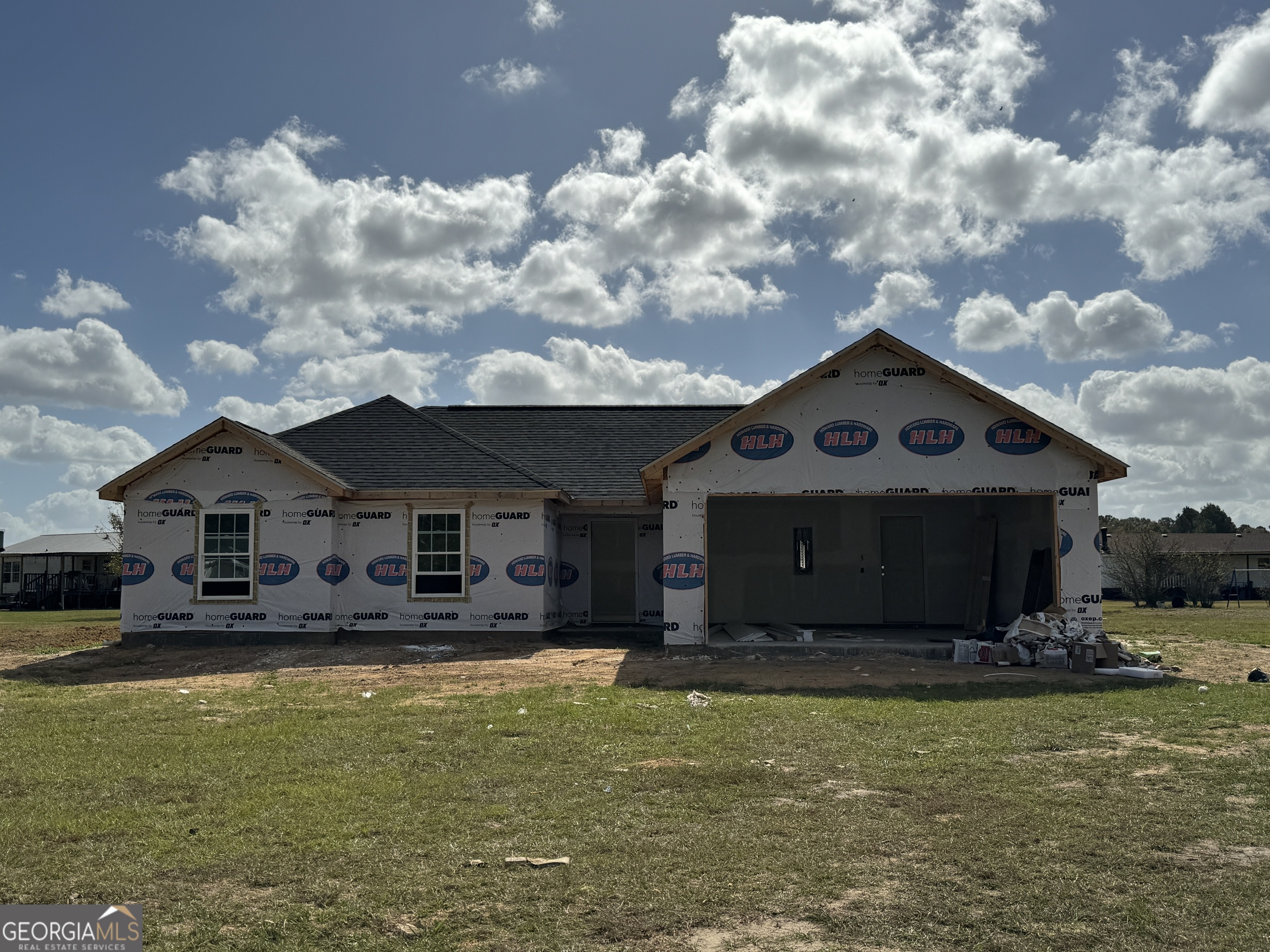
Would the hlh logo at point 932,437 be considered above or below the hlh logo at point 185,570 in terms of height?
above

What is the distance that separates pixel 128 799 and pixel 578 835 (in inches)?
126

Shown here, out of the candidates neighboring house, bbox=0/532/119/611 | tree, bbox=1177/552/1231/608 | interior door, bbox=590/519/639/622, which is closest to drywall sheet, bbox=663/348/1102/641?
interior door, bbox=590/519/639/622

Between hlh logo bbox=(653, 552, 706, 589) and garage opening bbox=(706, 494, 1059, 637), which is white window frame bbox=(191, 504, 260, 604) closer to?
hlh logo bbox=(653, 552, 706, 589)

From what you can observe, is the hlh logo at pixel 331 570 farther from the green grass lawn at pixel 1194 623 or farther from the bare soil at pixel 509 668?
the green grass lawn at pixel 1194 623

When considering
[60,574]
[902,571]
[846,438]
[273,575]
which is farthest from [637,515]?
[60,574]

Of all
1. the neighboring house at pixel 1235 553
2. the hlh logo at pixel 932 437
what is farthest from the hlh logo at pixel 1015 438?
the neighboring house at pixel 1235 553

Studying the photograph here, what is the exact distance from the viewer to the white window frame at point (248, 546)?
18000 millimetres

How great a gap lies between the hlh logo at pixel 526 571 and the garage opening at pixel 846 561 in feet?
14.1

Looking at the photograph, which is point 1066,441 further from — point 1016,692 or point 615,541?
point 615,541

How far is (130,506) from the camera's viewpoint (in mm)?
18156

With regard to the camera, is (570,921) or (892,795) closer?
(570,921)

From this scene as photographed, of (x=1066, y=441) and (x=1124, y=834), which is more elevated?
(x=1066, y=441)

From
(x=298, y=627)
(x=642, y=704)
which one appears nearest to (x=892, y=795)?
(x=642, y=704)

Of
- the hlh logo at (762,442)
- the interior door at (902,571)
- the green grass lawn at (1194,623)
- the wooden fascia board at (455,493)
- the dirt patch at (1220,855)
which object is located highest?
the hlh logo at (762,442)
